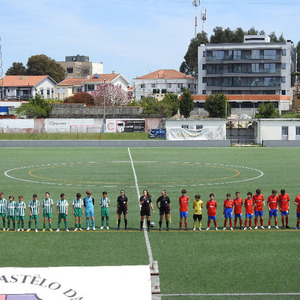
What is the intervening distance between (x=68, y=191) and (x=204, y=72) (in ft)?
299

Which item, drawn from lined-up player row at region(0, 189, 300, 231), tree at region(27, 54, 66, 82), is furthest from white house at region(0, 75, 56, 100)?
lined-up player row at region(0, 189, 300, 231)

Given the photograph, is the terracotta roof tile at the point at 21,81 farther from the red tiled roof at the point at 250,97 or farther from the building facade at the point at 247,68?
the red tiled roof at the point at 250,97

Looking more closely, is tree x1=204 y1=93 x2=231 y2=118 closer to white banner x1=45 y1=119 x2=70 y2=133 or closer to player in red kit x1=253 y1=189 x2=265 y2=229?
white banner x1=45 y1=119 x2=70 y2=133

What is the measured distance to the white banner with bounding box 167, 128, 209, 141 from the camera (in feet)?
219

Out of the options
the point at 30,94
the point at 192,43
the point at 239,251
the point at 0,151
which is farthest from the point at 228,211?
the point at 192,43

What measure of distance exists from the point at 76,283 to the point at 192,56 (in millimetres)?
142943

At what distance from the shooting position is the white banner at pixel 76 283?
9.09 meters

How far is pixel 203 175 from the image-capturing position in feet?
122

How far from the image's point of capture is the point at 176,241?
19266mm

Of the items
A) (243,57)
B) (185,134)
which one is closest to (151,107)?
(243,57)

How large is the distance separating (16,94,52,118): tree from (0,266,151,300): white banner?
81083 mm

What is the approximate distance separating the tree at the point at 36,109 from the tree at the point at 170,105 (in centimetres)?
2216

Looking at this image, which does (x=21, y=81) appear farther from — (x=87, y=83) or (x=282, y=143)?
(x=282, y=143)

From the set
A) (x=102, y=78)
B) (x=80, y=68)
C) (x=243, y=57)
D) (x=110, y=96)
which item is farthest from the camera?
(x=80, y=68)
